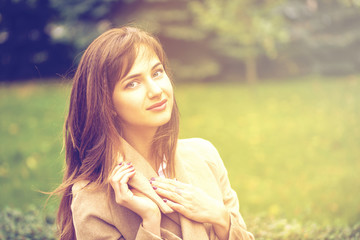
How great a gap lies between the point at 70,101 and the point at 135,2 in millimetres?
10561

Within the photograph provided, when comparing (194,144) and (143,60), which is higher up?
(143,60)

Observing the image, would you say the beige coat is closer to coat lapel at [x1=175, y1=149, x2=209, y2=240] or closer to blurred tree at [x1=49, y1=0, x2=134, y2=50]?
coat lapel at [x1=175, y1=149, x2=209, y2=240]

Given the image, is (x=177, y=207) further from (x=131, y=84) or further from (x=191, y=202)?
(x=131, y=84)

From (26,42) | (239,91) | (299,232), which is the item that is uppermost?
(299,232)

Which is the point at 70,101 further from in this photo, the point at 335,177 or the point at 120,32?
the point at 335,177

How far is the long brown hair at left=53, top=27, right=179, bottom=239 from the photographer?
217cm

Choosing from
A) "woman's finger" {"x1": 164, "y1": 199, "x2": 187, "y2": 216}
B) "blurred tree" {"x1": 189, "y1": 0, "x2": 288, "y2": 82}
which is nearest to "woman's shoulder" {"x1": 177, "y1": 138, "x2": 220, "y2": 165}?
"woman's finger" {"x1": 164, "y1": 199, "x2": 187, "y2": 216}

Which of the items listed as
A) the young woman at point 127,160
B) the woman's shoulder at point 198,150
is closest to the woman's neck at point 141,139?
the young woman at point 127,160

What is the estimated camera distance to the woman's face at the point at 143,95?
2.16 metres

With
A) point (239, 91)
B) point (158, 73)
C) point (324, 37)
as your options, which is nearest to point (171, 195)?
point (158, 73)

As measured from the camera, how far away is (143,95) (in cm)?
216

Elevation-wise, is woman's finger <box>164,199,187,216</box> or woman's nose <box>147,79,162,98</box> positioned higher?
woman's nose <box>147,79,162,98</box>

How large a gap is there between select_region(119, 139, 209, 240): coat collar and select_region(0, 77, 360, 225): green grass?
1813 mm

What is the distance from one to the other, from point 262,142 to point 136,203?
6.02m
